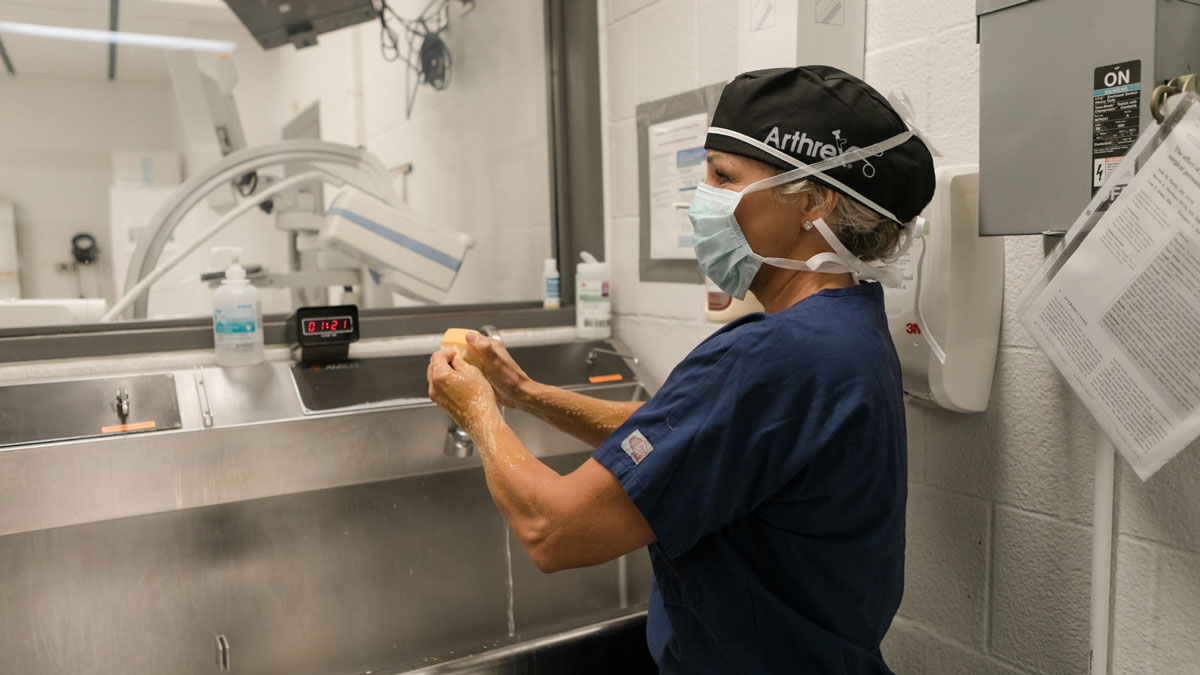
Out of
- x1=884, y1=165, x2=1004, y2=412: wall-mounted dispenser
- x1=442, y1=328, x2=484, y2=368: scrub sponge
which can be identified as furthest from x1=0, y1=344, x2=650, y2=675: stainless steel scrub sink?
x1=884, y1=165, x2=1004, y2=412: wall-mounted dispenser

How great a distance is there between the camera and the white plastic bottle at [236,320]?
150 cm

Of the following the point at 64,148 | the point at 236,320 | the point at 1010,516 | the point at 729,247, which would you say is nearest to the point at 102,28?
the point at 64,148

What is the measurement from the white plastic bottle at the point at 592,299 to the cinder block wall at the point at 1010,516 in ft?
2.73

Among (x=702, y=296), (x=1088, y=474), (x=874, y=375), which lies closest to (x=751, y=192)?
(x=874, y=375)

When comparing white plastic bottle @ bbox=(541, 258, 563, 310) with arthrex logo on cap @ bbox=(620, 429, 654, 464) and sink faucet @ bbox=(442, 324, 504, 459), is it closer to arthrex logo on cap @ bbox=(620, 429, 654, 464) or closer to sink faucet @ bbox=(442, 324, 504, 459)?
sink faucet @ bbox=(442, 324, 504, 459)

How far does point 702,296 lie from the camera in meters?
1.73

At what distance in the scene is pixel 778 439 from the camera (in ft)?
2.73

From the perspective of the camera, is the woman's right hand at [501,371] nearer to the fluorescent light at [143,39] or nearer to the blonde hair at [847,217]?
the blonde hair at [847,217]

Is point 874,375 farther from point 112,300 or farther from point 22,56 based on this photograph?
point 22,56

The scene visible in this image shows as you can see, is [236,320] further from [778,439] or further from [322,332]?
[778,439]

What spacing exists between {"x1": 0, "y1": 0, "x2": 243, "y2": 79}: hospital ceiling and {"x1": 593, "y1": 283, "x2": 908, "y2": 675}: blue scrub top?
6.22 feet

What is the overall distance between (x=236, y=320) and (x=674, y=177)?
3.22 ft

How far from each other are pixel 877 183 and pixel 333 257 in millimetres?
1577

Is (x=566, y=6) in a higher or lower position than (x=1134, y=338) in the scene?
higher
